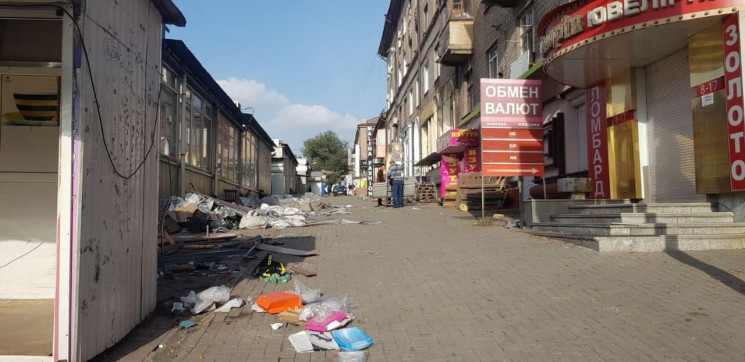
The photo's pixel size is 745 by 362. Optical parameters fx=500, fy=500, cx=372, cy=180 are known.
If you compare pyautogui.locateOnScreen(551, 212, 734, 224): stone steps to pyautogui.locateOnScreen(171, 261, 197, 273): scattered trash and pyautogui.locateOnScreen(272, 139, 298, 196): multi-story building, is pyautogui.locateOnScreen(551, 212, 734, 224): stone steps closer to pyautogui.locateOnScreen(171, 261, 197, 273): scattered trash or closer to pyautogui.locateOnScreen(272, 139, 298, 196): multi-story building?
pyautogui.locateOnScreen(171, 261, 197, 273): scattered trash

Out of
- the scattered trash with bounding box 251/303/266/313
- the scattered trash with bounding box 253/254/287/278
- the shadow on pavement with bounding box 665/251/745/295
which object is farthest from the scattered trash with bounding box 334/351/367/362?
the shadow on pavement with bounding box 665/251/745/295

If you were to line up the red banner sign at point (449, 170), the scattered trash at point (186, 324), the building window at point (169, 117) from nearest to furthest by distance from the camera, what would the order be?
the scattered trash at point (186, 324) < the building window at point (169, 117) < the red banner sign at point (449, 170)

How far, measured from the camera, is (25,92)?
18.5 feet

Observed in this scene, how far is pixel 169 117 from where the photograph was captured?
12789 millimetres

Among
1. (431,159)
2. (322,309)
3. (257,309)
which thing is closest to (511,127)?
(322,309)

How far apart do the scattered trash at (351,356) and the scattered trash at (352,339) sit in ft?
0.33

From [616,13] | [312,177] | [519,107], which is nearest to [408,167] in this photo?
[519,107]

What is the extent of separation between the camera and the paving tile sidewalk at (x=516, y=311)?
13.7 ft

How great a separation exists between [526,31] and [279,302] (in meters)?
14.1

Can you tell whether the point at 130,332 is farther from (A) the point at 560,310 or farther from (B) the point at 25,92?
(A) the point at 560,310

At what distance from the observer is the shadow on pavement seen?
562 cm

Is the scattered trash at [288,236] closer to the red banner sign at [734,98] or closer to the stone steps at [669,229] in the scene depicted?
the stone steps at [669,229]

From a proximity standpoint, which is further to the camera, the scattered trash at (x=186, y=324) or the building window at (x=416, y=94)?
the building window at (x=416, y=94)

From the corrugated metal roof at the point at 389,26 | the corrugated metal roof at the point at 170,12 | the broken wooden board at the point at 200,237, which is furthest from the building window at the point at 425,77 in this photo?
the corrugated metal roof at the point at 170,12
